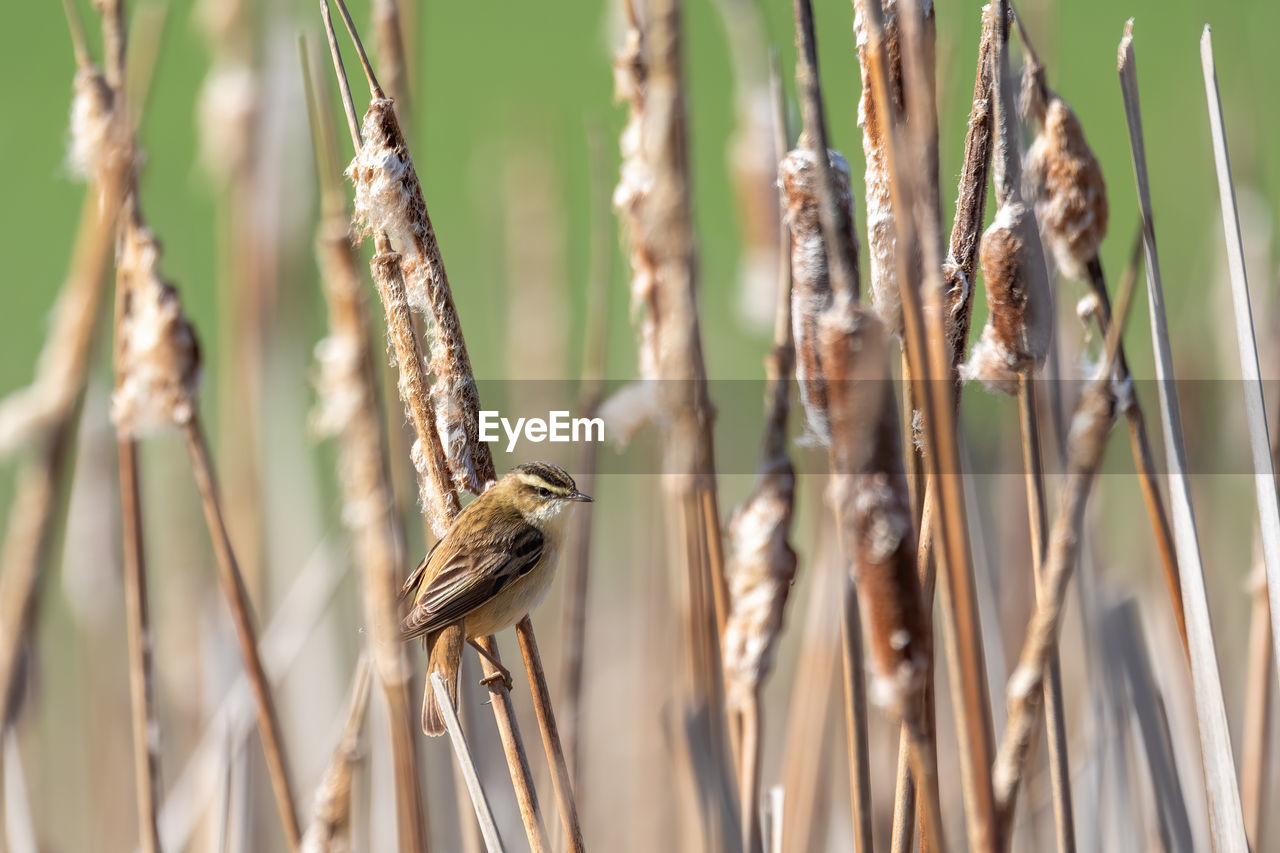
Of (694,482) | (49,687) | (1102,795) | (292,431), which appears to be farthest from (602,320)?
(49,687)

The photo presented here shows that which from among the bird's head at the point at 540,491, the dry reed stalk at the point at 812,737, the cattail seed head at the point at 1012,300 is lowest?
the dry reed stalk at the point at 812,737

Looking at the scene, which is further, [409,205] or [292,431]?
[292,431]

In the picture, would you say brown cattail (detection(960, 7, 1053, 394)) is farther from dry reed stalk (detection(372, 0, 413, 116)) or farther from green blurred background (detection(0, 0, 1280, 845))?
dry reed stalk (detection(372, 0, 413, 116))

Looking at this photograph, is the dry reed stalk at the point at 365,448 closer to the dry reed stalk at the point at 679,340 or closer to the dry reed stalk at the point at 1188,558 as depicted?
the dry reed stalk at the point at 679,340

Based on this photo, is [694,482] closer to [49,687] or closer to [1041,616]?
[1041,616]

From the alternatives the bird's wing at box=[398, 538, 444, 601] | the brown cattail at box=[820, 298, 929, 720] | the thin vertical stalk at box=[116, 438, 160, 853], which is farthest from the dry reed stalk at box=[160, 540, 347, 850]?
the brown cattail at box=[820, 298, 929, 720]

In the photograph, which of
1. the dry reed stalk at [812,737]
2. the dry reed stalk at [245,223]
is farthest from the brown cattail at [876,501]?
the dry reed stalk at [245,223]
